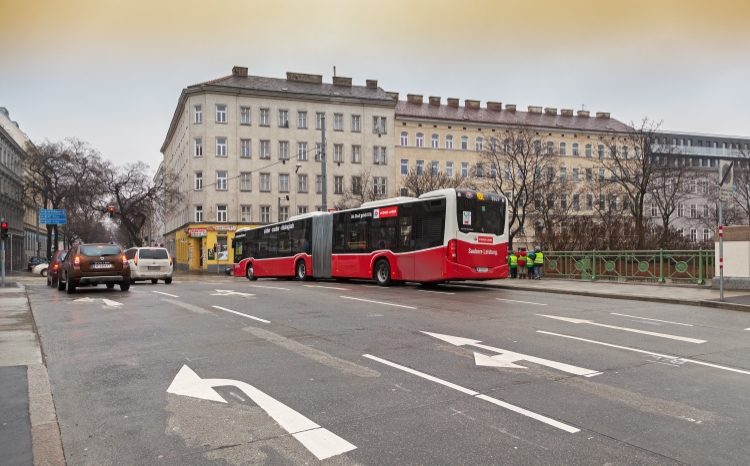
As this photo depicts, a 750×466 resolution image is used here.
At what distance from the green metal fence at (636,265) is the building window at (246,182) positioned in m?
41.4

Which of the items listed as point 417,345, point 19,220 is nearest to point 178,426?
point 417,345

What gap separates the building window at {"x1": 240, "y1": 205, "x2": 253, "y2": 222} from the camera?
6106 cm

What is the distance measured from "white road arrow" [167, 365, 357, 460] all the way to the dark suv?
1421 cm

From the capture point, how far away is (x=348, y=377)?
6547 millimetres

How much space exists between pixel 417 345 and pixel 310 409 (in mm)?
3427

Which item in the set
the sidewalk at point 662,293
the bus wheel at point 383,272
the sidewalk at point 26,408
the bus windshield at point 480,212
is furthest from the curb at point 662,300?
the sidewalk at point 26,408

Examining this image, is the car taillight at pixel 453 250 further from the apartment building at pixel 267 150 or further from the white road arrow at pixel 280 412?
the apartment building at pixel 267 150

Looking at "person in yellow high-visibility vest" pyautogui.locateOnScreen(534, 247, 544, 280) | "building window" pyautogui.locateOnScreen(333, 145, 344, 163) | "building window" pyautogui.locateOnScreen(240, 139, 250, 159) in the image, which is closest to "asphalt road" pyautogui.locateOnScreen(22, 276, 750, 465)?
"person in yellow high-visibility vest" pyautogui.locateOnScreen(534, 247, 544, 280)

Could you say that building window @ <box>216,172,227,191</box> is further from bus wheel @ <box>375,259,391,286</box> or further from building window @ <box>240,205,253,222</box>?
bus wheel @ <box>375,259,391,286</box>

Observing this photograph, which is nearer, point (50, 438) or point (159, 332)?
point (50, 438)

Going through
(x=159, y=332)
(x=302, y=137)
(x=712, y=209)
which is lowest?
(x=159, y=332)

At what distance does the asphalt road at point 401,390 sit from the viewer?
435cm

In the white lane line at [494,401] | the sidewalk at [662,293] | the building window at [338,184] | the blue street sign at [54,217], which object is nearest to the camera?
the white lane line at [494,401]

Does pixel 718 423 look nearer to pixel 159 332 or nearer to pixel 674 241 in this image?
pixel 159 332
